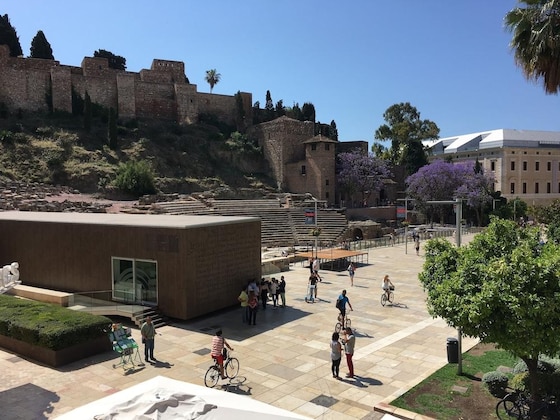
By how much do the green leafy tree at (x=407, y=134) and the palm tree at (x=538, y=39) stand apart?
206ft

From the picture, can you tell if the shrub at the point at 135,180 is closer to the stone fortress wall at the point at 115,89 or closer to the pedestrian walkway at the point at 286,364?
the stone fortress wall at the point at 115,89

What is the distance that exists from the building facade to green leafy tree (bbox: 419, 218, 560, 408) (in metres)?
73.8

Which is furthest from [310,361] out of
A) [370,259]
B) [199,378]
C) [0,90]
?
[0,90]

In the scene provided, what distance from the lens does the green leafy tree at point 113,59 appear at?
8369cm

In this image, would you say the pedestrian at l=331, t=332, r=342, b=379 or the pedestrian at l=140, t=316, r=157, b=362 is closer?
the pedestrian at l=331, t=332, r=342, b=379

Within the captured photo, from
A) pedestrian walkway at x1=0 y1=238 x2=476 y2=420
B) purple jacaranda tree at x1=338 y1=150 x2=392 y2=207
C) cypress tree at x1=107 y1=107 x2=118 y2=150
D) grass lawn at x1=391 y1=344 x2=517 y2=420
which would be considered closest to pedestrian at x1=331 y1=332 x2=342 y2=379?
pedestrian walkway at x1=0 y1=238 x2=476 y2=420

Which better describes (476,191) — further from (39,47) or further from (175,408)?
(39,47)

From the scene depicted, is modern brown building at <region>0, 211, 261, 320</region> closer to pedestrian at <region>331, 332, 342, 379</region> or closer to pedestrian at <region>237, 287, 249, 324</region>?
pedestrian at <region>237, 287, 249, 324</region>

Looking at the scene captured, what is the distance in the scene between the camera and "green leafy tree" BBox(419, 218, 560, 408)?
767 centimetres

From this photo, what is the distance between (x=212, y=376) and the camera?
455 inches

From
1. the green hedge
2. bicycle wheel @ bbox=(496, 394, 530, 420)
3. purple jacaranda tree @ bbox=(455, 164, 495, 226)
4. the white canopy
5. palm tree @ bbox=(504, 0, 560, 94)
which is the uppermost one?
palm tree @ bbox=(504, 0, 560, 94)

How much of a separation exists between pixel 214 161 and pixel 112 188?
19590 millimetres

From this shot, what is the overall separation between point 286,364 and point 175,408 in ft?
22.4

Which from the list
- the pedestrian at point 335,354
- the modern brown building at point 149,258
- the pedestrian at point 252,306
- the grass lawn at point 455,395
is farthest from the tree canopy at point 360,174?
the pedestrian at point 335,354
